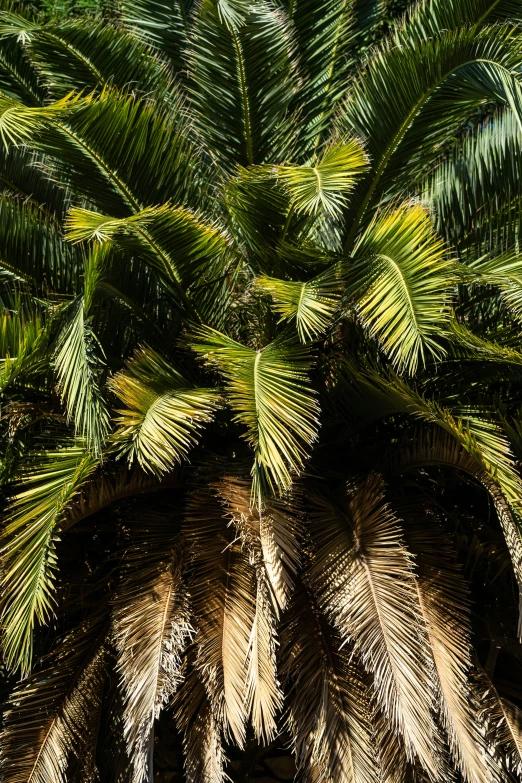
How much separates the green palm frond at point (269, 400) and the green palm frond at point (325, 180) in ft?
2.20

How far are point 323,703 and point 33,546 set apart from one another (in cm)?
149

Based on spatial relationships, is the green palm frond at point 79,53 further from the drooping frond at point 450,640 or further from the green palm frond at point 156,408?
the drooping frond at point 450,640

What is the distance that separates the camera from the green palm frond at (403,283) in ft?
11.5

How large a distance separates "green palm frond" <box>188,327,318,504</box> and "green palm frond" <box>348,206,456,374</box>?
15.8 inches

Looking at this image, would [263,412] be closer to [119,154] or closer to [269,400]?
[269,400]

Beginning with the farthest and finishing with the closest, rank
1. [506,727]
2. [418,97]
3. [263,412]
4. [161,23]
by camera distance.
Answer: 1. [161,23]
2. [418,97]
3. [506,727]
4. [263,412]

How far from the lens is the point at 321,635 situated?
4215 mm

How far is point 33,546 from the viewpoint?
3816mm

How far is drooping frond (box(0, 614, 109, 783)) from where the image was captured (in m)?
4.19

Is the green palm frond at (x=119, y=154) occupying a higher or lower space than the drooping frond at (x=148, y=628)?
higher

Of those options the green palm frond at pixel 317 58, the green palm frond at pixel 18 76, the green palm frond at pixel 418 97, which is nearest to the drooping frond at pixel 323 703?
the green palm frond at pixel 418 97

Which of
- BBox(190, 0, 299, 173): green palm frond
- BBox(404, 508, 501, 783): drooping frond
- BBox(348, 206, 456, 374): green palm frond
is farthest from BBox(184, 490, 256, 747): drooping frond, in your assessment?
BBox(190, 0, 299, 173): green palm frond

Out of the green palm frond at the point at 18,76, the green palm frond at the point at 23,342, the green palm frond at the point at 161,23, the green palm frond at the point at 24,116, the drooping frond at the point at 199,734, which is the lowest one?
the drooping frond at the point at 199,734

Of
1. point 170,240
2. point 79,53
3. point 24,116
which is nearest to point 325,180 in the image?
point 170,240
